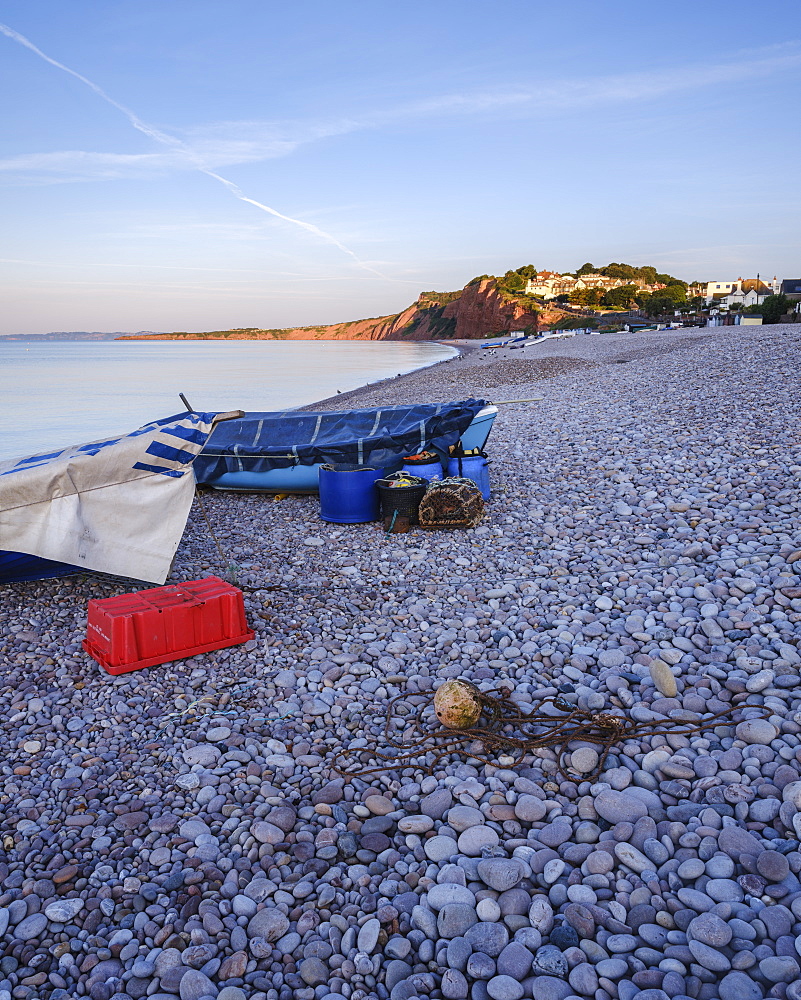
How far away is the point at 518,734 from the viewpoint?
416cm

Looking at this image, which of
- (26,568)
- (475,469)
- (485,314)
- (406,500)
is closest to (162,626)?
(26,568)

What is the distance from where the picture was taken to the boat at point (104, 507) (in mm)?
5965

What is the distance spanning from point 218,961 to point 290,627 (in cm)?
316

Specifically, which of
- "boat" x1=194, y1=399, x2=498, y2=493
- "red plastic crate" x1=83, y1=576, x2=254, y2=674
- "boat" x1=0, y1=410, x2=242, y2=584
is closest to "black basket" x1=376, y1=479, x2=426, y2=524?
"boat" x1=194, y1=399, x2=498, y2=493

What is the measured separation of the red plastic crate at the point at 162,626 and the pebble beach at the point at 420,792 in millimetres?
149

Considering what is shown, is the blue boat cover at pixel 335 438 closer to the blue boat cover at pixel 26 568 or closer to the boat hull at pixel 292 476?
→ the boat hull at pixel 292 476

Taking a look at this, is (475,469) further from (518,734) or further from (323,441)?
(518,734)

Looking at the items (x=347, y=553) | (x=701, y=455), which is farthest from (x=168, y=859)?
(x=701, y=455)

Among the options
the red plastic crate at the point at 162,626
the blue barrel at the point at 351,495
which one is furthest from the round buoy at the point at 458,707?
the blue barrel at the point at 351,495

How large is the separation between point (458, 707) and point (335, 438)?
688 centimetres

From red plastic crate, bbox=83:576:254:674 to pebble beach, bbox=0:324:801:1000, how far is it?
149 mm

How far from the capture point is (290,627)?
230 inches

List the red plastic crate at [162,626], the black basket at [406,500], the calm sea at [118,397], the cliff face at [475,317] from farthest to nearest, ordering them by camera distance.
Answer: the cliff face at [475,317]
the calm sea at [118,397]
the black basket at [406,500]
the red plastic crate at [162,626]

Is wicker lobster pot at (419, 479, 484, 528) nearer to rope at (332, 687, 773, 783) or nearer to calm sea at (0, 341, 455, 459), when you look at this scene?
rope at (332, 687, 773, 783)
